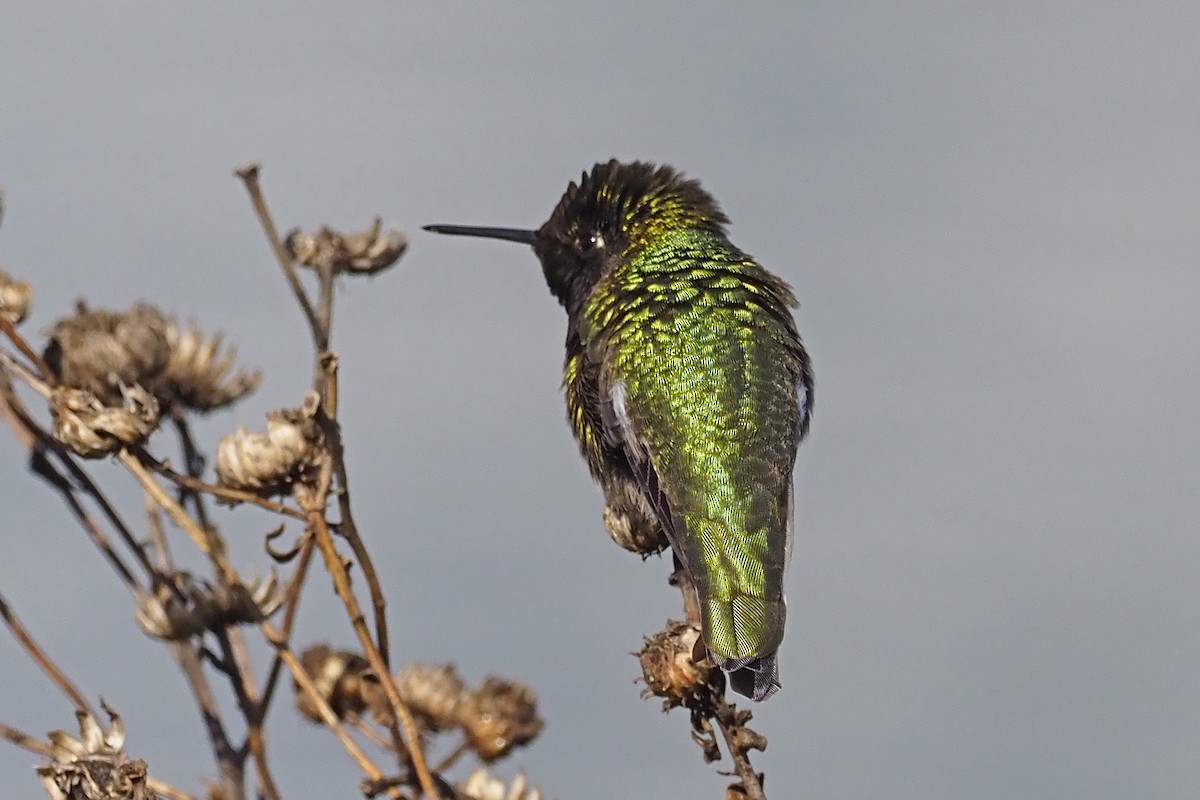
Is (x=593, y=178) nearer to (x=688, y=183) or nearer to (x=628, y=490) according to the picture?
(x=688, y=183)

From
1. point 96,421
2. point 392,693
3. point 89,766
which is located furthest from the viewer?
point 96,421

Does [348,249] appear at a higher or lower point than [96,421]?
higher

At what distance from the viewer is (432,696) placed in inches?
183

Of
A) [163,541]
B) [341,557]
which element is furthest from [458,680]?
[341,557]

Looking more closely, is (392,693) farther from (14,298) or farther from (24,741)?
(14,298)

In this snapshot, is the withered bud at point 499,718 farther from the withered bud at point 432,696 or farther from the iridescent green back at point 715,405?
the iridescent green back at point 715,405

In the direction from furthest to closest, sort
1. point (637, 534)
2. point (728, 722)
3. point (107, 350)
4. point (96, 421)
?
point (637, 534), point (107, 350), point (96, 421), point (728, 722)

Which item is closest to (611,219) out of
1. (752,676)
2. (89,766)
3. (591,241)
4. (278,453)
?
(591,241)

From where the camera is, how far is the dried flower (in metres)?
2.96

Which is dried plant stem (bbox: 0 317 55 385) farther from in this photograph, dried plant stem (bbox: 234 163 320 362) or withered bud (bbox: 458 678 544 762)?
withered bud (bbox: 458 678 544 762)

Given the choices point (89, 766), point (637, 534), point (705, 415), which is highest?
point (705, 415)

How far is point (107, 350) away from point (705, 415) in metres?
1.68

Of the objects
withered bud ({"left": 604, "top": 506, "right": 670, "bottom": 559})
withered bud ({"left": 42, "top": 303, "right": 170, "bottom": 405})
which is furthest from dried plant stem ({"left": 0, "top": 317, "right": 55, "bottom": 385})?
withered bud ({"left": 604, "top": 506, "right": 670, "bottom": 559})

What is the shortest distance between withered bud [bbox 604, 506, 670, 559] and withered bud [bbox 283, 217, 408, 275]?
3.70 feet
